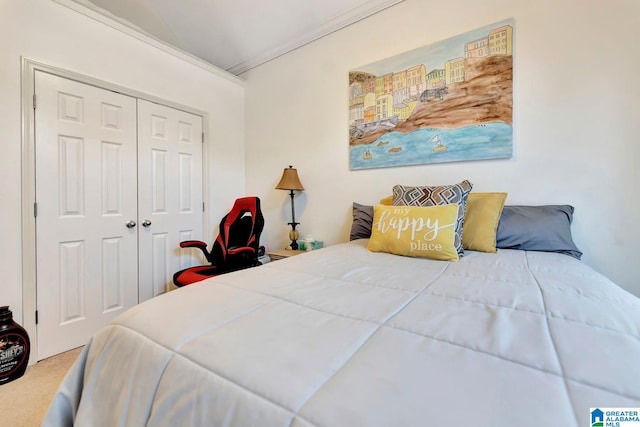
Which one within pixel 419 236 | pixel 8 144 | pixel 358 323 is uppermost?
pixel 8 144

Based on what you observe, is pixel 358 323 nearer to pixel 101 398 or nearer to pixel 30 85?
pixel 101 398

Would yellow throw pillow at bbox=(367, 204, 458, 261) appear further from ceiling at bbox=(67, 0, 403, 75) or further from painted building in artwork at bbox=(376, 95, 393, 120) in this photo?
ceiling at bbox=(67, 0, 403, 75)

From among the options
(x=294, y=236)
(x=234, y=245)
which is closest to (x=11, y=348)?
(x=234, y=245)

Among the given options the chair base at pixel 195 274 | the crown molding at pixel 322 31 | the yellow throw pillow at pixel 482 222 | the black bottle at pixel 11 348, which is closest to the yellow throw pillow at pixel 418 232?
the yellow throw pillow at pixel 482 222

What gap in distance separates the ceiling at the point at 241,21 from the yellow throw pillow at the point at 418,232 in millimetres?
1945

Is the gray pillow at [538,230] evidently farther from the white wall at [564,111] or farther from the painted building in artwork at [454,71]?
the painted building in artwork at [454,71]

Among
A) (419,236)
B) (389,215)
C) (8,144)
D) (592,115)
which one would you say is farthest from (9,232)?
(592,115)

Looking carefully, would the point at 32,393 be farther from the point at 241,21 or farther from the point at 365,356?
the point at 241,21

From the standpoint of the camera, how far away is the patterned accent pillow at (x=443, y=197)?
1531 mm

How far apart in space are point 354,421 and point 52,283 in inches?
98.5

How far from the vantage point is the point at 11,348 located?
1.62 m

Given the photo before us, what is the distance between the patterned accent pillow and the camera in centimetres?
153

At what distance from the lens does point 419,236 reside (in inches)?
58.4

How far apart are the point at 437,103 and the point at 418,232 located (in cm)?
121
